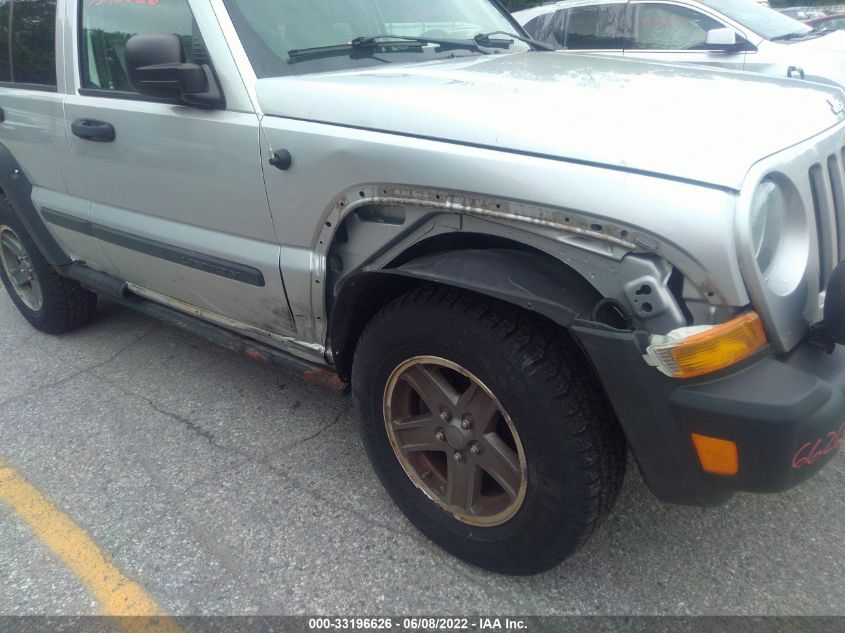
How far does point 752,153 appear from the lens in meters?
1.64

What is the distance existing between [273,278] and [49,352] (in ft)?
7.49

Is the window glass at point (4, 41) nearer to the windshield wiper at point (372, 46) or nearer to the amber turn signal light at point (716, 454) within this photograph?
the windshield wiper at point (372, 46)

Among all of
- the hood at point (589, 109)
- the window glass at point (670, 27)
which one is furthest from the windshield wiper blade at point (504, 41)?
the window glass at point (670, 27)

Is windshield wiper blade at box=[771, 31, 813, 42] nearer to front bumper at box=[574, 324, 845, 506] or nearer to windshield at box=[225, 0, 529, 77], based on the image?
windshield at box=[225, 0, 529, 77]

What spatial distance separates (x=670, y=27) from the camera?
656 cm

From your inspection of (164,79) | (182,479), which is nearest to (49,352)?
(182,479)

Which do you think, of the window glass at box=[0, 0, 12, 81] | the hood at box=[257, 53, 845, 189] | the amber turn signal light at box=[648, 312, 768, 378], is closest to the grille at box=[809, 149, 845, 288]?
the hood at box=[257, 53, 845, 189]

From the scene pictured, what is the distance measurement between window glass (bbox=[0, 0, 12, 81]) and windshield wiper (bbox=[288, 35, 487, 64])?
1992mm

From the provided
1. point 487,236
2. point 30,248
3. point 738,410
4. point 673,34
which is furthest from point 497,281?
point 673,34

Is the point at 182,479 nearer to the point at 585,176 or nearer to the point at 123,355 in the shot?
the point at 123,355

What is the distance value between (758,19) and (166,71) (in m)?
6.10

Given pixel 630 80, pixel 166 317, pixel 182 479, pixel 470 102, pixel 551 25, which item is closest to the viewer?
pixel 470 102

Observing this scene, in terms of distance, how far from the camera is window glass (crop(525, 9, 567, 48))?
7.43 m

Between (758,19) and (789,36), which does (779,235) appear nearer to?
(789,36)
